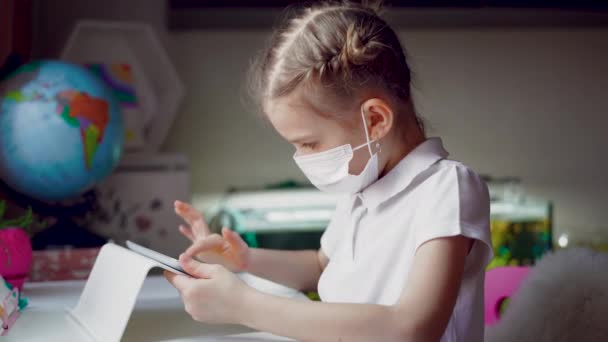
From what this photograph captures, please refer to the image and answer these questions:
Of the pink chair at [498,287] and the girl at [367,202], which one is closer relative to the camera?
the girl at [367,202]

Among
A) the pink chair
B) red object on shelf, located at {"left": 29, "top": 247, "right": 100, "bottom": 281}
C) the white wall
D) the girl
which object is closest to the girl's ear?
the girl

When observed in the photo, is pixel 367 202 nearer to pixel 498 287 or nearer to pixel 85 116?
pixel 498 287

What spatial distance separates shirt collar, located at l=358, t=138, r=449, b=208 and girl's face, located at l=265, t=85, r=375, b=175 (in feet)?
0.10

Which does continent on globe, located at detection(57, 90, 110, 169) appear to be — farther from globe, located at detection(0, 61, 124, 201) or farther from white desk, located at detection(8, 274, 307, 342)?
white desk, located at detection(8, 274, 307, 342)

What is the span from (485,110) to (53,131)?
145 cm

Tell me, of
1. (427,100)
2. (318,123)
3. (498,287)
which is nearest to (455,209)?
(318,123)

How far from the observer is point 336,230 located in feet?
2.95

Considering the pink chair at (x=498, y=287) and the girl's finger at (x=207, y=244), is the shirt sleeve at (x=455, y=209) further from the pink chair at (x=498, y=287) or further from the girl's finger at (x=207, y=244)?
the pink chair at (x=498, y=287)

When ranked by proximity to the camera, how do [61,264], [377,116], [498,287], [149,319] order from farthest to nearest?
1. [61,264]
2. [498,287]
3. [149,319]
4. [377,116]

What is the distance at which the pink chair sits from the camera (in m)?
A: 1.11

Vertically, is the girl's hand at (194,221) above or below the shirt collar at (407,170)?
below

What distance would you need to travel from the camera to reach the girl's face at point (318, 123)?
28.7 inches

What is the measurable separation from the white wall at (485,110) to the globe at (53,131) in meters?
0.76

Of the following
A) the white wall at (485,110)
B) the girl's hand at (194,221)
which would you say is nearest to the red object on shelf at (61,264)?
the girl's hand at (194,221)
